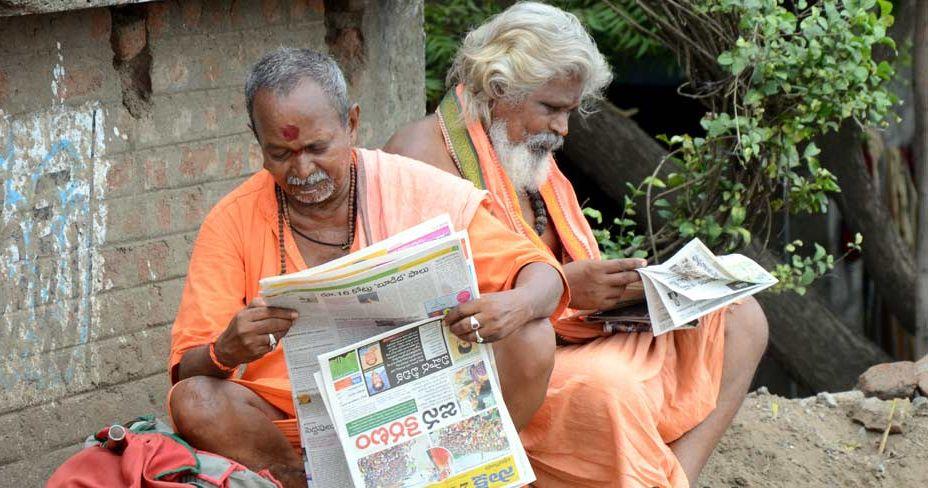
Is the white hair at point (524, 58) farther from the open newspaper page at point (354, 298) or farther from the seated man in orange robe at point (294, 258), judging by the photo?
the open newspaper page at point (354, 298)

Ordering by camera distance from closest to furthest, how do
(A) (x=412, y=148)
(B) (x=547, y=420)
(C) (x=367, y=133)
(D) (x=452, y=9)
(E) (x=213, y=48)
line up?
(B) (x=547, y=420) < (A) (x=412, y=148) < (E) (x=213, y=48) < (C) (x=367, y=133) < (D) (x=452, y=9)

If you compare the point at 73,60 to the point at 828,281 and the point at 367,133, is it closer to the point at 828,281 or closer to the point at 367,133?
the point at 367,133

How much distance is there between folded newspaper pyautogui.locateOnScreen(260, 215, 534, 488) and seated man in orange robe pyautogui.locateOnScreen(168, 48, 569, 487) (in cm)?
7

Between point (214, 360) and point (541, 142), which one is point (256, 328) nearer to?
point (214, 360)

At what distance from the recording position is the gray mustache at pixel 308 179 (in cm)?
335

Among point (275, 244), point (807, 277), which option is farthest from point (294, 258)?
point (807, 277)

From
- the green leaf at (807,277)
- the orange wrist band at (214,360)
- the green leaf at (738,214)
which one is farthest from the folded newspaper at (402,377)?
the green leaf at (807,277)

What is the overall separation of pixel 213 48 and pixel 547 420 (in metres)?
1.66

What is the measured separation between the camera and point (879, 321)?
9.05 meters

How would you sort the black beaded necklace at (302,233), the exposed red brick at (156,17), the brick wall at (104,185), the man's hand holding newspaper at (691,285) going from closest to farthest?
the black beaded necklace at (302,233)
the man's hand holding newspaper at (691,285)
the brick wall at (104,185)
the exposed red brick at (156,17)

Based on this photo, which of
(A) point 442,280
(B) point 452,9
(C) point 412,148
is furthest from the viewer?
(B) point 452,9

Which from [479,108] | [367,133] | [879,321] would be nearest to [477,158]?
[479,108]

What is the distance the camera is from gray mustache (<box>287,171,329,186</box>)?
3.35 metres

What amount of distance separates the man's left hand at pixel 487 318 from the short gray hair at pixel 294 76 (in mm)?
614
